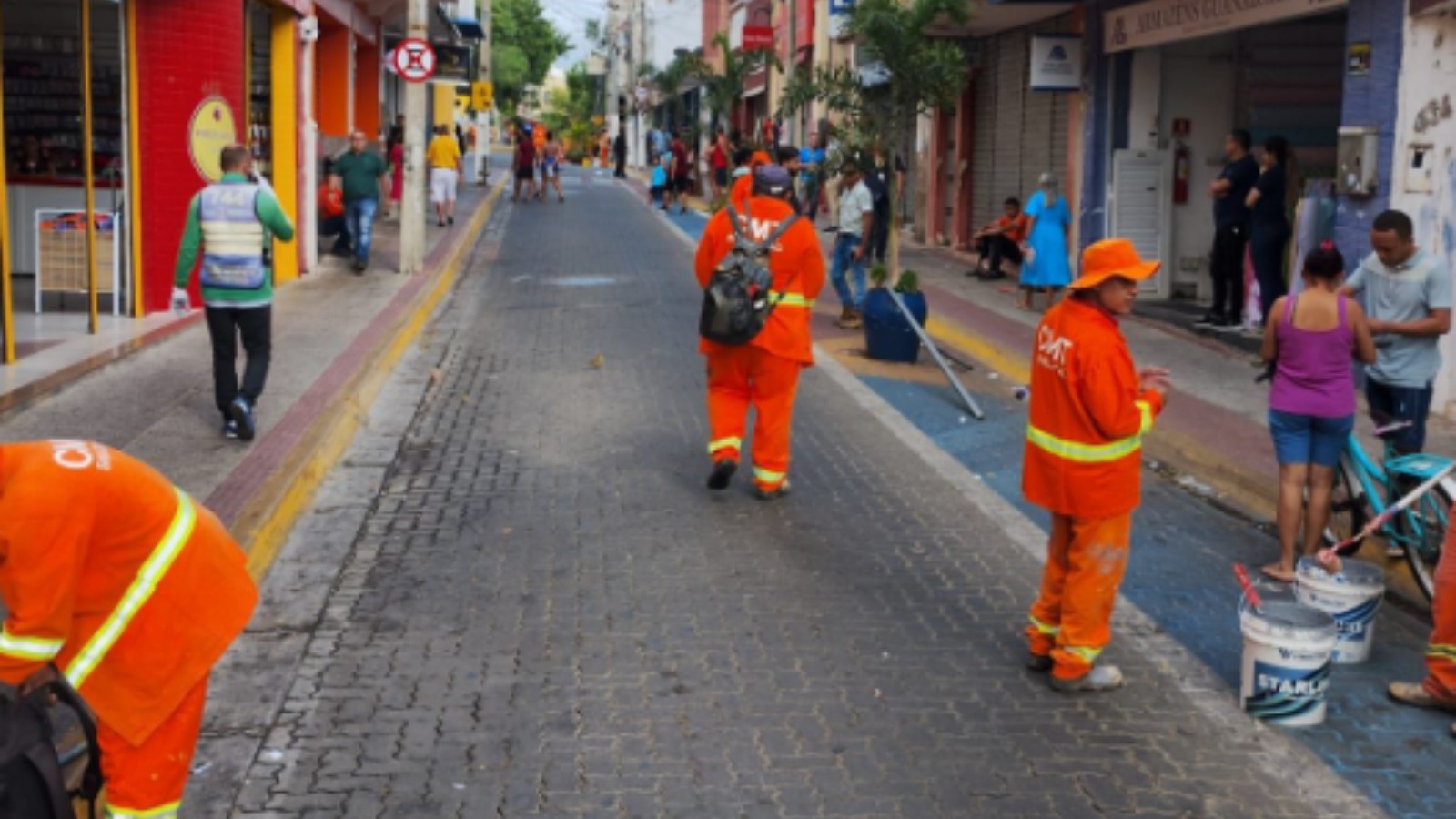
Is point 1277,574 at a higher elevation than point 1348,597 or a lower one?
lower

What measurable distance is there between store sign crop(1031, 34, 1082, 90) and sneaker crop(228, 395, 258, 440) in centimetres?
1238

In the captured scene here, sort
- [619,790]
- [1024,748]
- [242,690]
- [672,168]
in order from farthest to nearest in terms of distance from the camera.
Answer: [672,168] < [242,690] < [1024,748] < [619,790]

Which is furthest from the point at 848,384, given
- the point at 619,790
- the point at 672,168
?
the point at 672,168

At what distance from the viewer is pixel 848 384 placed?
12.9 meters

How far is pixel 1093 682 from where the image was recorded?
235 inches

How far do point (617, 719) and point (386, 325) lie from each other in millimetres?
10060

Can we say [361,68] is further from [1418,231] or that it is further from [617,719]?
[617,719]

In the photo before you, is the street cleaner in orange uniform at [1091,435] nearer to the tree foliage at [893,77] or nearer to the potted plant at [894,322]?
the potted plant at [894,322]

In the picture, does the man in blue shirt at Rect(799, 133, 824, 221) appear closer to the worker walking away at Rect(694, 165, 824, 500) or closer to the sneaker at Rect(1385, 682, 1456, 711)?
the worker walking away at Rect(694, 165, 824, 500)

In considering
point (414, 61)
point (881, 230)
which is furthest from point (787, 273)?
point (414, 61)

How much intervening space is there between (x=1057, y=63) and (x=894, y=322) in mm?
7092

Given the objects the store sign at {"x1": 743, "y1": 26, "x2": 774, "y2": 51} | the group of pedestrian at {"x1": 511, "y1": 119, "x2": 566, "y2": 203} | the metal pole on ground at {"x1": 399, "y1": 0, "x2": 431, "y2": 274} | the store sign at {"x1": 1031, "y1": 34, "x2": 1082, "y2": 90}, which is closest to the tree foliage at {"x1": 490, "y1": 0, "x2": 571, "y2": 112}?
the group of pedestrian at {"x1": 511, "y1": 119, "x2": 566, "y2": 203}

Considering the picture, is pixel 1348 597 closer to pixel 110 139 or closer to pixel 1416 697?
pixel 1416 697

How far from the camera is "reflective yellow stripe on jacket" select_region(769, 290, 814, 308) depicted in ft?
28.9
